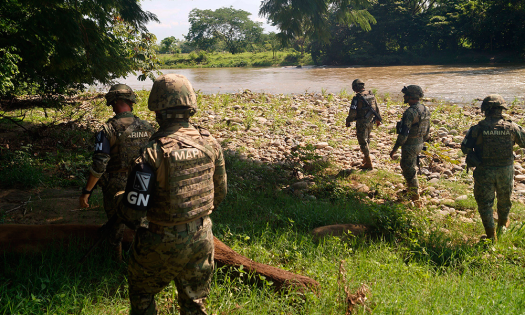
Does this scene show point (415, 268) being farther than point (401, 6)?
No

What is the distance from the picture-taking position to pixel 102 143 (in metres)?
3.12

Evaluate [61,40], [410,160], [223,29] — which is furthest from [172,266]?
[223,29]

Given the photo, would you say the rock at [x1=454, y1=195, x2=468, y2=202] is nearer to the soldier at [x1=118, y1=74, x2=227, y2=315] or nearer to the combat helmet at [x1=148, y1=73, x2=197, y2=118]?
the soldier at [x1=118, y1=74, x2=227, y2=315]

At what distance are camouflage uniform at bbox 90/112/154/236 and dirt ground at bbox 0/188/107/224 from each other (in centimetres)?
100

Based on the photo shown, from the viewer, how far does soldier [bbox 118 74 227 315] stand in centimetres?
203

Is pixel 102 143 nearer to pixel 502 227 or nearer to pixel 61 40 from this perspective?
pixel 61 40

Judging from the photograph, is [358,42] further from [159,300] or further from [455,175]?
[159,300]

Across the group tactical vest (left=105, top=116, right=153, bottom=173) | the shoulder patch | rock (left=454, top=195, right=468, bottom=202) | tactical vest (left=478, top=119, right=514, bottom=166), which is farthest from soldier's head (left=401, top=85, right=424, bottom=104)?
the shoulder patch

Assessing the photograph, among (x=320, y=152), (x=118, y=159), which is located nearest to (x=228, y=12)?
(x=320, y=152)

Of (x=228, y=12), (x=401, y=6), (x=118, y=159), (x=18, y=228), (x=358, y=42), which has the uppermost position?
(x=228, y=12)

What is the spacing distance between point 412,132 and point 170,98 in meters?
4.58

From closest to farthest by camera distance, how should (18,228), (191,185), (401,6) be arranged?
(191,185)
(18,228)
(401,6)

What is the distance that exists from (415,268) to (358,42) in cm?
3435

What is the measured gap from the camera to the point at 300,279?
114 inches
